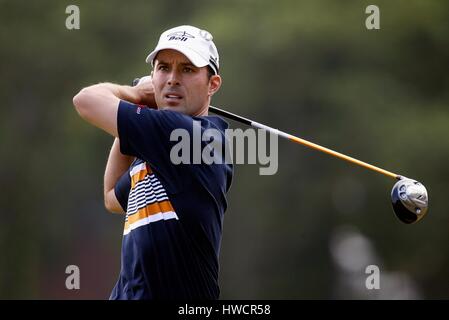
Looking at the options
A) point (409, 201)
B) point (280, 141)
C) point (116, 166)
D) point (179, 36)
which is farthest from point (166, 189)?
point (280, 141)

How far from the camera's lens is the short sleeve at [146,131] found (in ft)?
17.4

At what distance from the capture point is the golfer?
527 cm

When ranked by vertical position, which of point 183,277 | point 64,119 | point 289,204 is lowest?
point 183,277

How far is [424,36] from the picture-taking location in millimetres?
21797

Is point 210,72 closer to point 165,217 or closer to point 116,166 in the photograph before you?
point 116,166

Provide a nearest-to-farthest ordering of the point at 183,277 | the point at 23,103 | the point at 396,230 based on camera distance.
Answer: the point at 183,277 < the point at 396,230 < the point at 23,103

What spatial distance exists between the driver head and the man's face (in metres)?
1.63

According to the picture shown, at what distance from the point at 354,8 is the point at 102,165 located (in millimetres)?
6223

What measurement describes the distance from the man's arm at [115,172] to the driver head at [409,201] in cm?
176

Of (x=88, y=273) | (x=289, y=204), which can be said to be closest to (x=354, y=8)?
(x=289, y=204)

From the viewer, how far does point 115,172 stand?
5.97m

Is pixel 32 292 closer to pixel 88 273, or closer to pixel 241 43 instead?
pixel 88 273

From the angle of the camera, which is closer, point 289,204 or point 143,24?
point 289,204

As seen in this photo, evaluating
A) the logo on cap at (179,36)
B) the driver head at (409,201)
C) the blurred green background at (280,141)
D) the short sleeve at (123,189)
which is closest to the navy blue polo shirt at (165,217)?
the short sleeve at (123,189)
